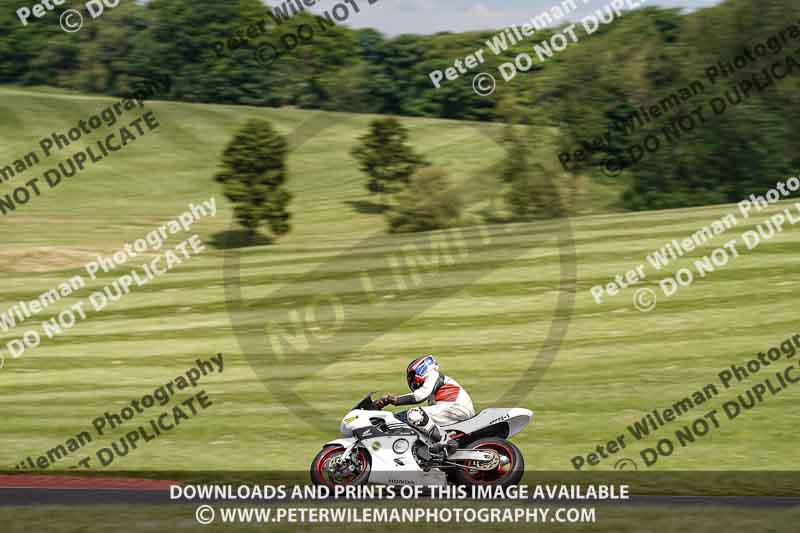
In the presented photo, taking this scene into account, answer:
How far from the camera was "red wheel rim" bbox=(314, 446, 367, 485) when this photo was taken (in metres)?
14.5

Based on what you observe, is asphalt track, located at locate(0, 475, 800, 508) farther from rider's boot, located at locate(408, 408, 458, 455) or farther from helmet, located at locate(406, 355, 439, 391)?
helmet, located at locate(406, 355, 439, 391)

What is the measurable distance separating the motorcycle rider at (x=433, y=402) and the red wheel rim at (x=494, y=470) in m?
0.44

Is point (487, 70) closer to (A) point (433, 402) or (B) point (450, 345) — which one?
(B) point (450, 345)

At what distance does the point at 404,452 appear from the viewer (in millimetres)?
14508

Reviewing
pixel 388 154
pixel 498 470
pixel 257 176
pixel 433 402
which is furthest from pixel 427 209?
pixel 498 470

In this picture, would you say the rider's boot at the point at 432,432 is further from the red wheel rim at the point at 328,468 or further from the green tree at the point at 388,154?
the green tree at the point at 388,154

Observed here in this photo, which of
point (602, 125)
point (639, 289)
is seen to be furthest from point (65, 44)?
point (639, 289)

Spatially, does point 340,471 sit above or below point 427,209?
below

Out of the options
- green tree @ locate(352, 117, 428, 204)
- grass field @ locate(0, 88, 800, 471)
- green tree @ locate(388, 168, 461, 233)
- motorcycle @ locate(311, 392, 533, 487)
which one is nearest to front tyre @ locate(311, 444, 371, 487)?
motorcycle @ locate(311, 392, 533, 487)

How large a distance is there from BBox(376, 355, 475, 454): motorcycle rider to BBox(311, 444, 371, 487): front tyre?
2.98ft

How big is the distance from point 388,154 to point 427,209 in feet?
27.9

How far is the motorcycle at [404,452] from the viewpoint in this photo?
1439 cm

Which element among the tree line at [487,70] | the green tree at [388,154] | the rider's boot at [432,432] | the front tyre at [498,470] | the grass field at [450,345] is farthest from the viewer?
the tree line at [487,70]

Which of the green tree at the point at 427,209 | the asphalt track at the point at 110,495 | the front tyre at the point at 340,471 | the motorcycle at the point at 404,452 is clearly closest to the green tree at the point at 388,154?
the green tree at the point at 427,209
